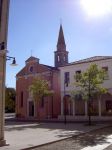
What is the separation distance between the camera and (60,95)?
43500 millimetres

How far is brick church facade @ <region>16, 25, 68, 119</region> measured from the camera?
145 feet

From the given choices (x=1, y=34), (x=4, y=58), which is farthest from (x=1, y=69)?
(x=1, y=34)

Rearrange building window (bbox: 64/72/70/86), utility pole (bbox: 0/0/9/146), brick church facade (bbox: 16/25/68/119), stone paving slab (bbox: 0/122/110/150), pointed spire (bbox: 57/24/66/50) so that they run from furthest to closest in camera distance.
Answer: pointed spire (bbox: 57/24/66/50)
brick church facade (bbox: 16/25/68/119)
building window (bbox: 64/72/70/86)
stone paving slab (bbox: 0/122/110/150)
utility pole (bbox: 0/0/9/146)

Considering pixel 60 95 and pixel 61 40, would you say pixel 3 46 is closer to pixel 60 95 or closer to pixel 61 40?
pixel 60 95

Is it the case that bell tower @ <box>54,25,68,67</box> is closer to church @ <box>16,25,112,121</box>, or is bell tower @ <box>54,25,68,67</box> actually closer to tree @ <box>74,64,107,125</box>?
church @ <box>16,25,112,121</box>

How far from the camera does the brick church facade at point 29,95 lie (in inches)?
1738

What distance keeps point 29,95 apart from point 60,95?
21.1 feet

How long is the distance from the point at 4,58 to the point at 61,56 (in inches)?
1755

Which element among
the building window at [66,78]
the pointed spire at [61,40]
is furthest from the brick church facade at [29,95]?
the pointed spire at [61,40]

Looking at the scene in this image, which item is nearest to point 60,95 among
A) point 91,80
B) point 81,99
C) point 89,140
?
point 81,99

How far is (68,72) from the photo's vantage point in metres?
41.3

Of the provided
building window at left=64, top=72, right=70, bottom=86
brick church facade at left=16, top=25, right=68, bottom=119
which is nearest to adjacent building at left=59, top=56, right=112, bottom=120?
building window at left=64, top=72, right=70, bottom=86

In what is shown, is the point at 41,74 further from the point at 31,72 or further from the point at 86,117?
the point at 86,117

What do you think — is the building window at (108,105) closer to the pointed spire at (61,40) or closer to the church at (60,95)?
the church at (60,95)
